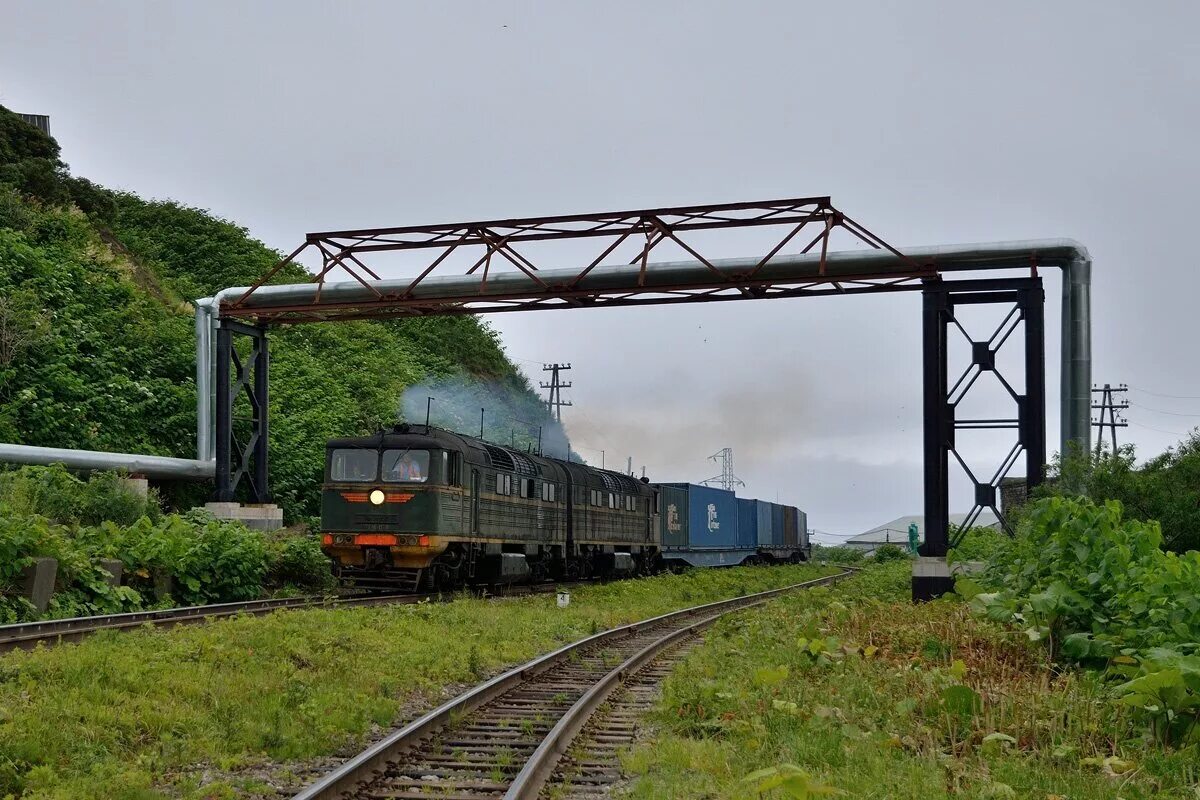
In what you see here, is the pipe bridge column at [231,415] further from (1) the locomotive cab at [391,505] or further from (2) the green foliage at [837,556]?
(2) the green foliage at [837,556]

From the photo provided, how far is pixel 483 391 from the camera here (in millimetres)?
55969

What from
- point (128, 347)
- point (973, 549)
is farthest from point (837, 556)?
point (128, 347)

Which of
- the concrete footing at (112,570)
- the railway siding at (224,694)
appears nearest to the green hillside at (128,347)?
the concrete footing at (112,570)

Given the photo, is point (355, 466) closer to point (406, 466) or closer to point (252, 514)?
point (406, 466)

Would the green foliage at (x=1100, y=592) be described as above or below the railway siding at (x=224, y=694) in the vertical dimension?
above

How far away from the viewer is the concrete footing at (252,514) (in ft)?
92.0

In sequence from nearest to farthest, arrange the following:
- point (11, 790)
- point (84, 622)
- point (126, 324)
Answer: point (11, 790)
point (84, 622)
point (126, 324)

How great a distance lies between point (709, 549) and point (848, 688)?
34.0m

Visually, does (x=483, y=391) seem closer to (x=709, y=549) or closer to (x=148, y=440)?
(x=709, y=549)

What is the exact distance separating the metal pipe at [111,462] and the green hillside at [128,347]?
6.92ft

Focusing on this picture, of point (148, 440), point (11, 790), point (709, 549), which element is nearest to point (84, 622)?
point (11, 790)

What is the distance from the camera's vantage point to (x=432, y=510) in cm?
2136

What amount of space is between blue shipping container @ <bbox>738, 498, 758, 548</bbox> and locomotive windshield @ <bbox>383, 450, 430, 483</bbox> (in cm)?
2874

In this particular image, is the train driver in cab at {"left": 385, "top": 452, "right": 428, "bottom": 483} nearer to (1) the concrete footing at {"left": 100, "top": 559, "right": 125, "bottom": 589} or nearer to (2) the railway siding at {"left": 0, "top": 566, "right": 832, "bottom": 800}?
(2) the railway siding at {"left": 0, "top": 566, "right": 832, "bottom": 800}
